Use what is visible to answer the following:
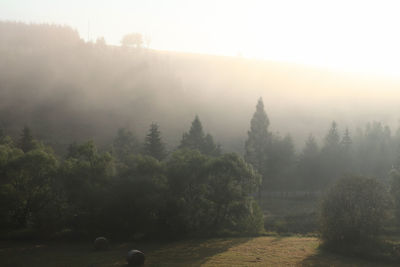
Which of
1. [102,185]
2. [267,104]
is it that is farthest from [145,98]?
[102,185]

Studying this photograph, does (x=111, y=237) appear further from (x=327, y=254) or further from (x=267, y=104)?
(x=267, y=104)

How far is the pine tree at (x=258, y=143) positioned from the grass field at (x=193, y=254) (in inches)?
2004

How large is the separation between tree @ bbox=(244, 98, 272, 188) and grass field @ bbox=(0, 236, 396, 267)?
50.9 metres

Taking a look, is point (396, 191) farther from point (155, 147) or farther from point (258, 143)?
point (155, 147)

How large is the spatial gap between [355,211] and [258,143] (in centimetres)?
6336

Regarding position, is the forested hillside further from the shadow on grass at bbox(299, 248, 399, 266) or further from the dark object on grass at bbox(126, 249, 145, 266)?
the dark object on grass at bbox(126, 249, 145, 266)

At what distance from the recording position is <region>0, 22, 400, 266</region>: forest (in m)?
49.5

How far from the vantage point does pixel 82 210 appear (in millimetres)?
51250

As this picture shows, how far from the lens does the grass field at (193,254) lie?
35.8m

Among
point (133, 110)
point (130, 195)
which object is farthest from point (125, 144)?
point (133, 110)

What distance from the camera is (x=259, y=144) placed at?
10225 cm

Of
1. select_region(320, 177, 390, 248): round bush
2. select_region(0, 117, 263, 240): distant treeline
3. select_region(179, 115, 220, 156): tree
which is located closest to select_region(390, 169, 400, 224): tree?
select_region(320, 177, 390, 248): round bush

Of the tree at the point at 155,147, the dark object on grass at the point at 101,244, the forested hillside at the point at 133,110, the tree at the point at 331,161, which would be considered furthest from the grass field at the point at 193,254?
the forested hillside at the point at 133,110

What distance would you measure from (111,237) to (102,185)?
8.71m
